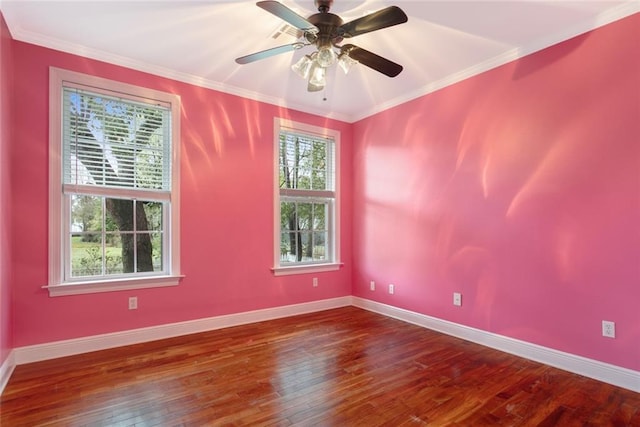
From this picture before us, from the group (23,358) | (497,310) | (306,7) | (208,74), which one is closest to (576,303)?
(497,310)

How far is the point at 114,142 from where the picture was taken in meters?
3.06

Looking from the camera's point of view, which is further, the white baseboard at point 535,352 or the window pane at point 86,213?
the window pane at point 86,213

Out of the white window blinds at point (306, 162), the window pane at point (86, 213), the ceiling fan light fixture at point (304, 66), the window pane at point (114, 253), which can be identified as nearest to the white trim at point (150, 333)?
the window pane at point (114, 253)

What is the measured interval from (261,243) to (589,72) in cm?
340

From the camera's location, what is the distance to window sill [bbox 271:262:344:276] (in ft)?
13.1

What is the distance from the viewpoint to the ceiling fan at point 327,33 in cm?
183

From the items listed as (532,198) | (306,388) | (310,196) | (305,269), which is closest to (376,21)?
(532,198)

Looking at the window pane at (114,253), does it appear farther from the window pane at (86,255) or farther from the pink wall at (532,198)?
the pink wall at (532,198)

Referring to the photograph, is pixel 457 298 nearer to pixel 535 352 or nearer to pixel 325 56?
pixel 535 352

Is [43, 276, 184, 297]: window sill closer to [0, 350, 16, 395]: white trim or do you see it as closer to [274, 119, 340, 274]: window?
[0, 350, 16, 395]: white trim

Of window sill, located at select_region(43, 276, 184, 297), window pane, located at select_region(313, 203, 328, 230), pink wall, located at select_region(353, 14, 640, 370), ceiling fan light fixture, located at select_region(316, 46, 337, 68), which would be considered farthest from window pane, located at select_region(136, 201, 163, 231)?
pink wall, located at select_region(353, 14, 640, 370)

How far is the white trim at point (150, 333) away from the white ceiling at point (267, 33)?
8.26 ft

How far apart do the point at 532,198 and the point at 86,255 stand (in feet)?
13.1

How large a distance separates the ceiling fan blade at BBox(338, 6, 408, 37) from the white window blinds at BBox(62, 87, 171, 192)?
2160 mm
